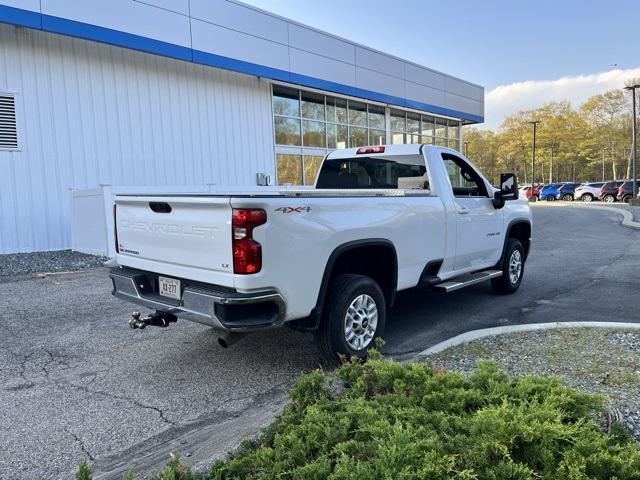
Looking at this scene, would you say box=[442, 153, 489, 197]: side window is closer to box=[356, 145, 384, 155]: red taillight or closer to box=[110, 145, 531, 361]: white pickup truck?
box=[110, 145, 531, 361]: white pickup truck

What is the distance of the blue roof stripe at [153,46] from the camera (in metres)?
10.6

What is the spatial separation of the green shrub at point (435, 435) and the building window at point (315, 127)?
49.5ft

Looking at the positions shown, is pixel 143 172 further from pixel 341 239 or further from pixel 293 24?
pixel 341 239

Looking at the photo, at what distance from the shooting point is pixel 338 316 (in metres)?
4.07

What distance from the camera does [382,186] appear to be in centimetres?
612

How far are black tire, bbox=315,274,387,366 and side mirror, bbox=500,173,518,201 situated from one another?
2.99m

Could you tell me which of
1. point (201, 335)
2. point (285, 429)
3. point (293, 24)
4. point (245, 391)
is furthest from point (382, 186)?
point (293, 24)

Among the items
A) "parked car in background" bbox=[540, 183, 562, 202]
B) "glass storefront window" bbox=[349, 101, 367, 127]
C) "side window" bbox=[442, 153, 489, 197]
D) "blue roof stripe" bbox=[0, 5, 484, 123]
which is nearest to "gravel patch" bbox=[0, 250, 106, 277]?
"blue roof stripe" bbox=[0, 5, 484, 123]

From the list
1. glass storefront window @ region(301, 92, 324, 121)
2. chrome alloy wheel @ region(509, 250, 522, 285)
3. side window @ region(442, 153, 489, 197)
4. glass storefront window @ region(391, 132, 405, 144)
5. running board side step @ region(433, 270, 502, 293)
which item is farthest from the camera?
glass storefront window @ region(391, 132, 405, 144)

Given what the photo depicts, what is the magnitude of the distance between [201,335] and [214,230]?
2.18 metres

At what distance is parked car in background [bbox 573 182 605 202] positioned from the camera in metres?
38.3

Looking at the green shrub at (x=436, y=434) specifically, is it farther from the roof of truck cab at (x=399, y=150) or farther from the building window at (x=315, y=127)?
the building window at (x=315, y=127)

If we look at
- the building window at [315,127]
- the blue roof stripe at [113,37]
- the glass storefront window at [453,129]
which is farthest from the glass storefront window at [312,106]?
the glass storefront window at [453,129]

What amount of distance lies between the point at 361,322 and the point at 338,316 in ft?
1.25
